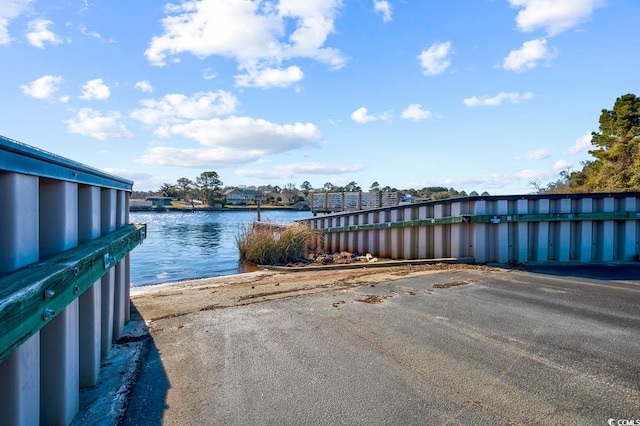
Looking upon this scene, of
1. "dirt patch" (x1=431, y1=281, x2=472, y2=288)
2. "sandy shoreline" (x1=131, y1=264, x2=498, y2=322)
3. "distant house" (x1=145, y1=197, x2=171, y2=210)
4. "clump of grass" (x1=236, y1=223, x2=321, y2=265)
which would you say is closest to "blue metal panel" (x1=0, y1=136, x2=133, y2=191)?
"sandy shoreline" (x1=131, y1=264, x2=498, y2=322)

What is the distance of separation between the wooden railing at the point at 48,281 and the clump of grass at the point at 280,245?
744 cm

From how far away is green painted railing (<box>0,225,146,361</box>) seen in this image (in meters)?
1.16

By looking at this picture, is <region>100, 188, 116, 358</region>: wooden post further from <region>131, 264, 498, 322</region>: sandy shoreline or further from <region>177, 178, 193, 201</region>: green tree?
<region>177, 178, 193, 201</region>: green tree

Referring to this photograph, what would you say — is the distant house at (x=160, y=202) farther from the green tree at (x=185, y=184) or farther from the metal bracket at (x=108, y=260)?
the metal bracket at (x=108, y=260)

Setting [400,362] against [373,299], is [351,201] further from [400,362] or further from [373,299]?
[400,362]

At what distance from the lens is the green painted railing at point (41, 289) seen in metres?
1.16

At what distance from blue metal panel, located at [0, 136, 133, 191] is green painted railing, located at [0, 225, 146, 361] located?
39cm

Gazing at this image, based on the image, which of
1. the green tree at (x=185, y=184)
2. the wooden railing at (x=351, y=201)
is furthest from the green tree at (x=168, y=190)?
the wooden railing at (x=351, y=201)

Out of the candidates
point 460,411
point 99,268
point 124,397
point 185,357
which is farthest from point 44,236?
point 460,411

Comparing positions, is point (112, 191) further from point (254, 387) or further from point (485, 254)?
point (485, 254)

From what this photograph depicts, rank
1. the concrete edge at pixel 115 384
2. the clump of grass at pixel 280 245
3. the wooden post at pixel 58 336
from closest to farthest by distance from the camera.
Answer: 1. the wooden post at pixel 58 336
2. the concrete edge at pixel 115 384
3. the clump of grass at pixel 280 245

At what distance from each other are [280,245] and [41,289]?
28.9 ft

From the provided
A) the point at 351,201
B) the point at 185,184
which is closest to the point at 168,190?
the point at 185,184

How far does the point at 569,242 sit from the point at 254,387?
627 centimetres
